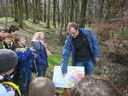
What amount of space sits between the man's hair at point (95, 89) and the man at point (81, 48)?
15.6 feet

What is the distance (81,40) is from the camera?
281 inches

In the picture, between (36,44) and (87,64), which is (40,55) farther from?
(87,64)

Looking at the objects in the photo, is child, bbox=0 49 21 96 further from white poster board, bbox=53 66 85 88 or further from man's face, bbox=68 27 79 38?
man's face, bbox=68 27 79 38

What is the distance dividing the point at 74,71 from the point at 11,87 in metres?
3.33

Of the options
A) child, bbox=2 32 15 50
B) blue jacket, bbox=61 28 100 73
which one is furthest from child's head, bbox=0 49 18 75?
blue jacket, bbox=61 28 100 73

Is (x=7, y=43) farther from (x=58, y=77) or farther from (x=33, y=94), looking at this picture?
(x=33, y=94)

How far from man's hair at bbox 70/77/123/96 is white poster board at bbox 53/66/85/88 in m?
4.58

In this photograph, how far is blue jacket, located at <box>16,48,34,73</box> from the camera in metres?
6.00

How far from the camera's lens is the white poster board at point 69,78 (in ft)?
22.2

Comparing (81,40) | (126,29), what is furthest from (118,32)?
(81,40)

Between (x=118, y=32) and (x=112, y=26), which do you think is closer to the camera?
(x=112, y=26)

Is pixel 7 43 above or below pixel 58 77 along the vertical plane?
above

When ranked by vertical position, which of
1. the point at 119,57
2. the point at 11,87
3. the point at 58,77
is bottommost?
the point at 119,57

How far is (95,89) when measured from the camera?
2.06 metres
